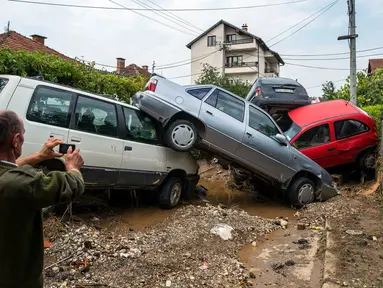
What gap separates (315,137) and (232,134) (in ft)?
11.1

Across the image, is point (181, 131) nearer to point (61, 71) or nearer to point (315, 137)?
point (61, 71)

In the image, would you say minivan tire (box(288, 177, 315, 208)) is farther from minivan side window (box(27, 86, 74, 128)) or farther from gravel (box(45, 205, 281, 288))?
minivan side window (box(27, 86, 74, 128))

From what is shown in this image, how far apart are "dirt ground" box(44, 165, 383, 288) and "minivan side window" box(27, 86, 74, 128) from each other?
1352mm

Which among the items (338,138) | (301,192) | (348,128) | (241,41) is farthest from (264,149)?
(241,41)

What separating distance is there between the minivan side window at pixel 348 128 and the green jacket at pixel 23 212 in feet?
28.9

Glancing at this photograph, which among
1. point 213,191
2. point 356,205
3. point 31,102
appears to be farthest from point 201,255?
point 213,191

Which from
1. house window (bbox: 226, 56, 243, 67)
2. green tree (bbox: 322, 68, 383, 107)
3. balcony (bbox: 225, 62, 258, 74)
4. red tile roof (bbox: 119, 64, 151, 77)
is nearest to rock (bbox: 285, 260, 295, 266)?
green tree (bbox: 322, 68, 383, 107)

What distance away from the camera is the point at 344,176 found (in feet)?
34.4

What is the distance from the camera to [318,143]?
9.62 meters

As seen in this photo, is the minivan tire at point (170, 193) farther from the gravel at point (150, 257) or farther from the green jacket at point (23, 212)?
the green jacket at point (23, 212)

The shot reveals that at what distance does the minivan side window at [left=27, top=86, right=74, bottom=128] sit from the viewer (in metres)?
5.02

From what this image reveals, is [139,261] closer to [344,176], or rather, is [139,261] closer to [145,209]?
[145,209]

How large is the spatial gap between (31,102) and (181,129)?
2.69 metres

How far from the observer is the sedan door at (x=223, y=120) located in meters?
7.10
